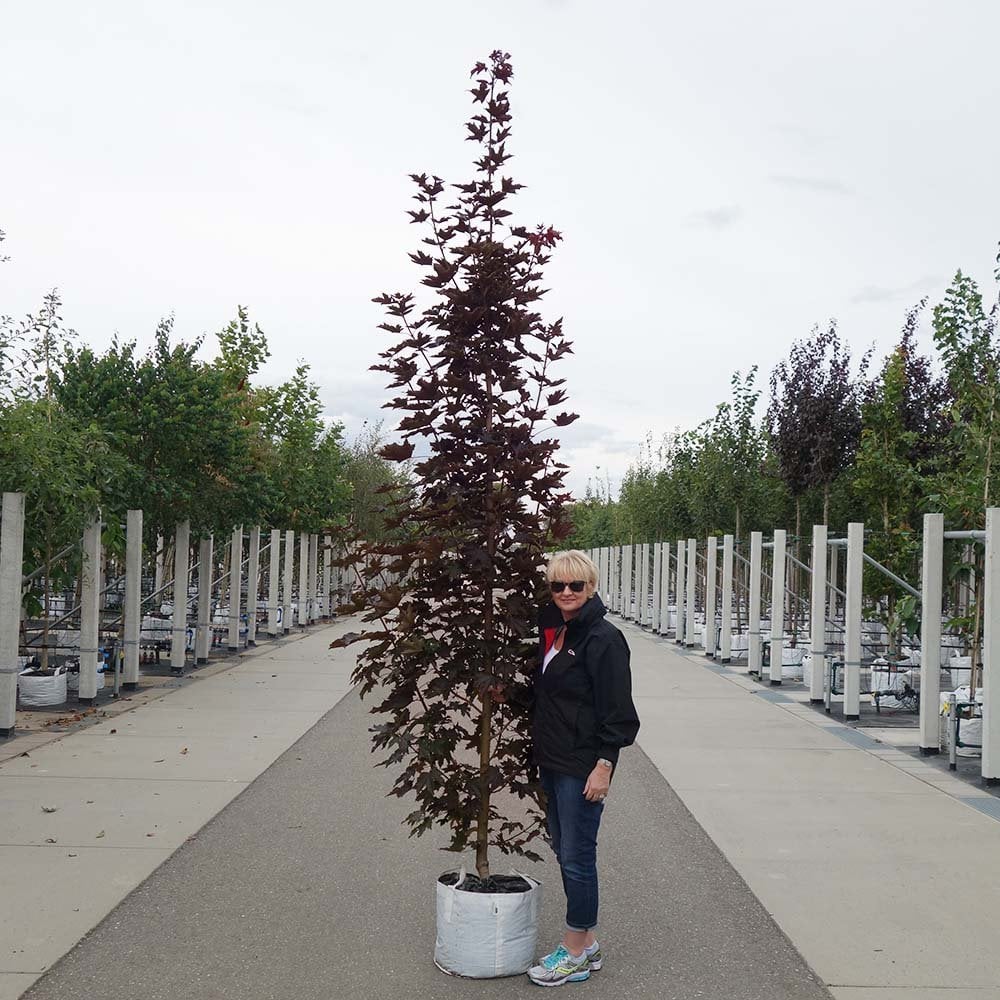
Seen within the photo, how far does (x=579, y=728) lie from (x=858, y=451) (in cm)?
1915

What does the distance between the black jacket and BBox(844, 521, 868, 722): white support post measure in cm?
928

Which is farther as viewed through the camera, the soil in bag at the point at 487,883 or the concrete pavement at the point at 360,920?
the soil in bag at the point at 487,883

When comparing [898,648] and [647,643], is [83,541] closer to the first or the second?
[898,648]

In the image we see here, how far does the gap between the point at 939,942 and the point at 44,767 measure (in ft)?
22.7

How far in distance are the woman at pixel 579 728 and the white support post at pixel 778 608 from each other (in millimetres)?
12693

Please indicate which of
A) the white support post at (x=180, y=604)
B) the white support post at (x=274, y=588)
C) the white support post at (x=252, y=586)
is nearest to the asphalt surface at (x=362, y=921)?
the white support post at (x=180, y=604)

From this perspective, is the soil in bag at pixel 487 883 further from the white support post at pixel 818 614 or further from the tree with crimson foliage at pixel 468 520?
the white support post at pixel 818 614

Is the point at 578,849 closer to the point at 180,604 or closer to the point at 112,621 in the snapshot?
the point at 180,604

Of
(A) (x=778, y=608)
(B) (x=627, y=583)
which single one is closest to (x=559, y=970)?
(A) (x=778, y=608)

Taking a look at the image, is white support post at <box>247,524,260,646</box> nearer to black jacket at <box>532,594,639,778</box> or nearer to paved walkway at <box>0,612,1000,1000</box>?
paved walkway at <box>0,612,1000,1000</box>

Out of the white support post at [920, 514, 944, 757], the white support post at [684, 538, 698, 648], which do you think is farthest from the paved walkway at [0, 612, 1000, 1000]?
the white support post at [684, 538, 698, 648]

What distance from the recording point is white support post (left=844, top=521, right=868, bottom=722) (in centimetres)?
1373

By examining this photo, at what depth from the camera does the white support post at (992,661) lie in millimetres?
9711

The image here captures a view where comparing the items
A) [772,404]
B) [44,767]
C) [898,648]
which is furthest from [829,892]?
[772,404]
